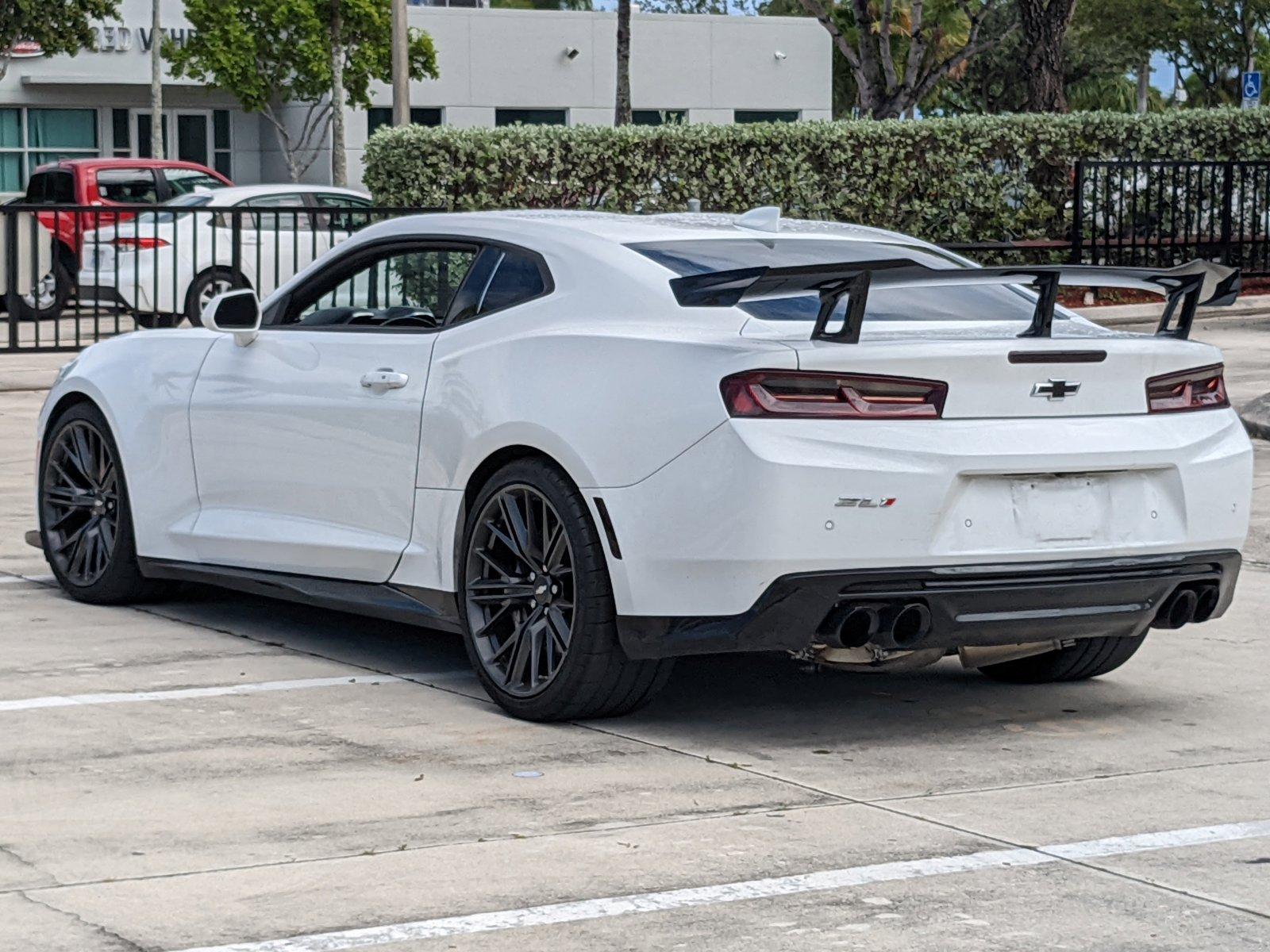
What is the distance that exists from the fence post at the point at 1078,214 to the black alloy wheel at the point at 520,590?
58.8 ft

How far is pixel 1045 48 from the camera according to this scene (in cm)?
2753

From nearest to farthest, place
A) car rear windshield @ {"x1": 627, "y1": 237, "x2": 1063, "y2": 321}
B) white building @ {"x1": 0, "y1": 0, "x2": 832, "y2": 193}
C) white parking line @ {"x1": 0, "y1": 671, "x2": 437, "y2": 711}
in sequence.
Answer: car rear windshield @ {"x1": 627, "y1": 237, "x2": 1063, "y2": 321} → white parking line @ {"x1": 0, "y1": 671, "x2": 437, "y2": 711} → white building @ {"x1": 0, "y1": 0, "x2": 832, "y2": 193}

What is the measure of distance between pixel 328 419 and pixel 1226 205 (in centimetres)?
1944

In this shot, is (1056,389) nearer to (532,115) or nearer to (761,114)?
(532,115)

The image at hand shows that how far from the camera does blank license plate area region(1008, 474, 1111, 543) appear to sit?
5758 mm

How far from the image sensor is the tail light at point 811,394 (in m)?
5.55

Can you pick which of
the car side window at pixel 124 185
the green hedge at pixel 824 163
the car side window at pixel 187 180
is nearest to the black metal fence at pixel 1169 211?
the green hedge at pixel 824 163

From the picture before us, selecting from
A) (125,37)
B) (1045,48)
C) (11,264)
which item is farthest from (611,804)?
(125,37)

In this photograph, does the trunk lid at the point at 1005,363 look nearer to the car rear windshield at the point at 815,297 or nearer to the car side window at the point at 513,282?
the car rear windshield at the point at 815,297

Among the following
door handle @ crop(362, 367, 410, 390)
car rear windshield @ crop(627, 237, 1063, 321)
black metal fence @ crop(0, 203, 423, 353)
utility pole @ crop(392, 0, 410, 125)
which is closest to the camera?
car rear windshield @ crop(627, 237, 1063, 321)

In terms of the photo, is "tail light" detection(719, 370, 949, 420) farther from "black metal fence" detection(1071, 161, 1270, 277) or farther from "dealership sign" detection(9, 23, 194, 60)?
"dealership sign" detection(9, 23, 194, 60)

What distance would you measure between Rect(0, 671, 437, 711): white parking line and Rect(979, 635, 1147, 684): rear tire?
1835 mm

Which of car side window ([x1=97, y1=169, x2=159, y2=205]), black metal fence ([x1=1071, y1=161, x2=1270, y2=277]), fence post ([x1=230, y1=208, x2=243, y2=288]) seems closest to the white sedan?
fence post ([x1=230, y1=208, x2=243, y2=288])

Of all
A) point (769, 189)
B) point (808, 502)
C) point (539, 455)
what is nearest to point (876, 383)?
point (808, 502)
